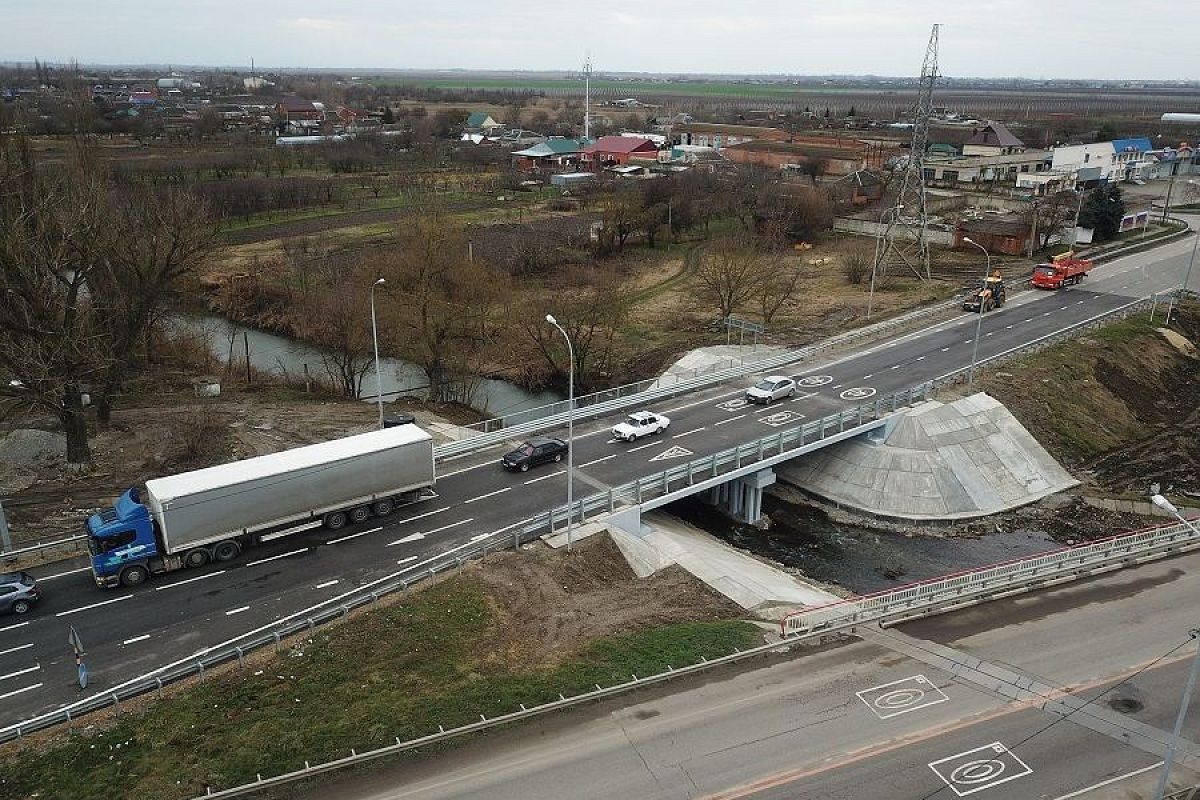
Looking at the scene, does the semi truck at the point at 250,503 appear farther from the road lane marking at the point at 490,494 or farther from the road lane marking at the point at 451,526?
the road lane marking at the point at 451,526

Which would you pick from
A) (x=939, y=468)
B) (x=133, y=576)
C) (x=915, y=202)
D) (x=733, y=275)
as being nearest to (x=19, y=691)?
(x=133, y=576)

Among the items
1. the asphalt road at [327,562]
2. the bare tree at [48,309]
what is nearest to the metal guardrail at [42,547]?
the asphalt road at [327,562]

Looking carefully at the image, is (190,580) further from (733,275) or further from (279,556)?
(733,275)

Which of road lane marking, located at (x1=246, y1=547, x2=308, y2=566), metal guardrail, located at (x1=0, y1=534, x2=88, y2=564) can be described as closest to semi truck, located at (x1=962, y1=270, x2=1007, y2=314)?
road lane marking, located at (x1=246, y1=547, x2=308, y2=566)

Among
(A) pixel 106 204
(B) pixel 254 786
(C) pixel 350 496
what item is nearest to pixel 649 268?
(A) pixel 106 204

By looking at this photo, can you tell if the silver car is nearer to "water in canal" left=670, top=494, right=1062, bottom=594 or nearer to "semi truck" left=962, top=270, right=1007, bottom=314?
"water in canal" left=670, top=494, right=1062, bottom=594

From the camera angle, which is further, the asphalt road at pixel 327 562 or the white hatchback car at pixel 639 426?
the white hatchback car at pixel 639 426
